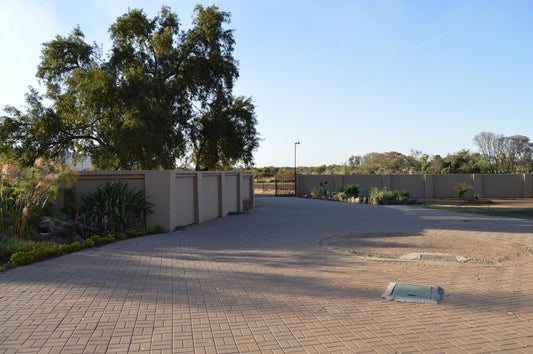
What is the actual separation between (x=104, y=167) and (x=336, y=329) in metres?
18.3

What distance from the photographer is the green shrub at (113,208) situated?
437 inches

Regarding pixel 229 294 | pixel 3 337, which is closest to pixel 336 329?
pixel 229 294

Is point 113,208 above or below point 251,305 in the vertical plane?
above

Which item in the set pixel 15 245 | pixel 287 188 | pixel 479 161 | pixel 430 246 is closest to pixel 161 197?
pixel 15 245

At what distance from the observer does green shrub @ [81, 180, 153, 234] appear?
11.1 meters

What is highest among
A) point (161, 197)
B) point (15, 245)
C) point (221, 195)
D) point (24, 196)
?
point (24, 196)

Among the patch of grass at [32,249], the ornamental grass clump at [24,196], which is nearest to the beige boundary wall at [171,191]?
the ornamental grass clump at [24,196]

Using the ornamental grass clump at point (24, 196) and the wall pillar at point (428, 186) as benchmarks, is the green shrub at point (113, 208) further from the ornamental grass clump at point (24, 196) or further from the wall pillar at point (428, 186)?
the wall pillar at point (428, 186)

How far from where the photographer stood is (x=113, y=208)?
37.1ft

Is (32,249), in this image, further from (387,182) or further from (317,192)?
(387,182)

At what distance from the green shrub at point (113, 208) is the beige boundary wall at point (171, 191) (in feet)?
1.08

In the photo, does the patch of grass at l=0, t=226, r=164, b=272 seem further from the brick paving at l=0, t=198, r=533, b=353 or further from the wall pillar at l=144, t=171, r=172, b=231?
the wall pillar at l=144, t=171, r=172, b=231

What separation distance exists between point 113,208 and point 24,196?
7.32 ft

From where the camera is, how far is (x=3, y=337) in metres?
4.29
